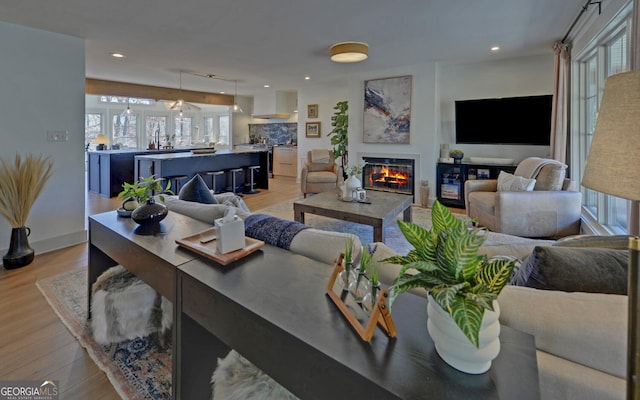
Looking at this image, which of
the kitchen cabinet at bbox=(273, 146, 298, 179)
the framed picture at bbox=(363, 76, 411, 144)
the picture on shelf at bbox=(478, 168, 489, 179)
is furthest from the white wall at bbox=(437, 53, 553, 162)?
the kitchen cabinet at bbox=(273, 146, 298, 179)

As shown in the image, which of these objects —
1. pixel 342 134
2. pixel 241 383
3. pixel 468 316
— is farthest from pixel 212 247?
pixel 342 134

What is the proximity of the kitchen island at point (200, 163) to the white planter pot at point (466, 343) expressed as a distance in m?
5.53

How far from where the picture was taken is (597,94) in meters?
3.32

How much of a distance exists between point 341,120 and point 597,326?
623 cm

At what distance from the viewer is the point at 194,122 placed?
12016mm

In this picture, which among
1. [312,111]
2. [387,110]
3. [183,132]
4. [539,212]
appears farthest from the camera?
[183,132]

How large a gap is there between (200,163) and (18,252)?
11.1 feet

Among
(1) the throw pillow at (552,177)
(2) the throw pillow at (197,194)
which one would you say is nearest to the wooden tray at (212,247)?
(2) the throw pillow at (197,194)

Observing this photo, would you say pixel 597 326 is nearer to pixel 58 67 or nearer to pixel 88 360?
pixel 88 360

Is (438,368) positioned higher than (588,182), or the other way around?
(588,182)

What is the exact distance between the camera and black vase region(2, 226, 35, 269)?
3.08m

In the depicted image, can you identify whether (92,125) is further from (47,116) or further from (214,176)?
(47,116)

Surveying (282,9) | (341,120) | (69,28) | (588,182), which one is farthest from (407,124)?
(588,182)

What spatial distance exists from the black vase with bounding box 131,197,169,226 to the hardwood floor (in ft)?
2.73
